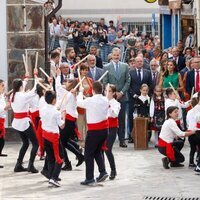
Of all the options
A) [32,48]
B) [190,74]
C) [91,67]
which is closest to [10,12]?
[32,48]

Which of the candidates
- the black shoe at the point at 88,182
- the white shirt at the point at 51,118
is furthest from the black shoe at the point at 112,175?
the white shirt at the point at 51,118

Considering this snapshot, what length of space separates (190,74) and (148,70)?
0.94 meters

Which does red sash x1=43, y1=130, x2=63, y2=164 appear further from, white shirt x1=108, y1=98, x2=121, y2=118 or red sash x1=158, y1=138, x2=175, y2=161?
red sash x1=158, y1=138, x2=175, y2=161

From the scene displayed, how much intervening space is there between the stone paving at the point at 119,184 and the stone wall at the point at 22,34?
3612 mm

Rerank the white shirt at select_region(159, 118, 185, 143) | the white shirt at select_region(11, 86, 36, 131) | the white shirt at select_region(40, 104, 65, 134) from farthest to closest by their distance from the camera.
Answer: the white shirt at select_region(159, 118, 185, 143) → the white shirt at select_region(11, 86, 36, 131) → the white shirt at select_region(40, 104, 65, 134)

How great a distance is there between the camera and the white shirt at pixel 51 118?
50.6 feet

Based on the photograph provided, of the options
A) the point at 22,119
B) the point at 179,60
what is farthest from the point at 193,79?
the point at 22,119

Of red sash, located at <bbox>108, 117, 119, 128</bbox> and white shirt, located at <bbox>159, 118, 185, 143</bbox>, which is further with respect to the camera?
white shirt, located at <bbox>159, 118, 185, 143</bbox>

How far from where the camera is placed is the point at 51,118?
15422mm

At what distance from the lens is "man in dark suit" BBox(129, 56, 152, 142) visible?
20.9 m

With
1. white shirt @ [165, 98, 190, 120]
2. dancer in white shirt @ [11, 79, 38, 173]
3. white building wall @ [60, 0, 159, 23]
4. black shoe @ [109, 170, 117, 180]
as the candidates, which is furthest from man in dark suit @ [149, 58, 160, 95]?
white building wall @ [60, 0, 159, 23]

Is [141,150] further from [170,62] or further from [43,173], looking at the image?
[43,173]

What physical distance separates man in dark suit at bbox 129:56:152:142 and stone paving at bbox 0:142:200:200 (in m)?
2.57

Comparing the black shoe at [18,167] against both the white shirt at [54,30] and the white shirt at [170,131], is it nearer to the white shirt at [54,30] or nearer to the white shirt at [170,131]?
the white shirt at [170,131]
